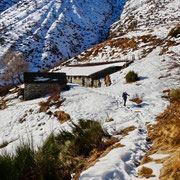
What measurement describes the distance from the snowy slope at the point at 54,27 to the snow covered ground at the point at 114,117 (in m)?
44.2

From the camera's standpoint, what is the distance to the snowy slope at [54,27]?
6357 cm

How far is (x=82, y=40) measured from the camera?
7994 cm

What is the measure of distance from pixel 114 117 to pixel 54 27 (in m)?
81.8

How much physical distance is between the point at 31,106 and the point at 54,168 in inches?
624

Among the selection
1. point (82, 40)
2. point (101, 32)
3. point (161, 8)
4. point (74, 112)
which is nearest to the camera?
point (74, 112)

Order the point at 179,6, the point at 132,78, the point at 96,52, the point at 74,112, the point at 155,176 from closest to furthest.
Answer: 1. the point at 155,176
2. the point at 74,112
3. the point at 132,78
4. the point at 96,52
5. the point at 179,6

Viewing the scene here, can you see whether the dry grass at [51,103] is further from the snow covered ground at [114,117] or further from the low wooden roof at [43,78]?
the low wooden roof at [43,78]

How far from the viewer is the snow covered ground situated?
2.96m

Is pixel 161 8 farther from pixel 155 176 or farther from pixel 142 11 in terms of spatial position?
pixel 155 176

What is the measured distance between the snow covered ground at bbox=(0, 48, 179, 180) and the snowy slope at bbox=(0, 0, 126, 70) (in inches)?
1740

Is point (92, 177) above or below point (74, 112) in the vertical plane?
above

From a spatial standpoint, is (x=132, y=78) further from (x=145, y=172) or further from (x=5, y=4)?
(x=5, y=4)

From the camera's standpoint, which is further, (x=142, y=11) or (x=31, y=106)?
(x=142, y=11)

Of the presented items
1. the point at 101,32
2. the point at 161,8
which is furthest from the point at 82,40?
the point at 161,8
